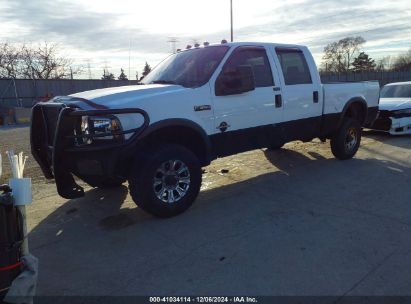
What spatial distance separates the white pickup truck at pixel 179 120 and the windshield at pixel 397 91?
521 centimetres

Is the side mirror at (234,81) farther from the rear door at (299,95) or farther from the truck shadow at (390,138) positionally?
the truck shadow at (390,138)

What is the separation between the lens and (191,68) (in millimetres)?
5270

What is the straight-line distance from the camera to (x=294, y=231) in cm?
407

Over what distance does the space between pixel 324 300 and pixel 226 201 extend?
96.2 inches

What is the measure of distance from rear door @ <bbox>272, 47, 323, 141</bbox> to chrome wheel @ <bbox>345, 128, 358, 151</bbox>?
3.15 feet

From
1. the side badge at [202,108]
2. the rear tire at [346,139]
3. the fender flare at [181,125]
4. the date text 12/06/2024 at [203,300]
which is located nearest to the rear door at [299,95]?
the rear tire at [346,139]

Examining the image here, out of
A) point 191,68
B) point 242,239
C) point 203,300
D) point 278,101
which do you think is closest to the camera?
point 203,300

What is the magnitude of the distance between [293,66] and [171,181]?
3.05 metres

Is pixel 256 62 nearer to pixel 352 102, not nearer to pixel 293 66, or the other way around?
pixel 293 66

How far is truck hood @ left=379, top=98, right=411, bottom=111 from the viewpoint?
954 cm

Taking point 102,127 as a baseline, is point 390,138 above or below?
below

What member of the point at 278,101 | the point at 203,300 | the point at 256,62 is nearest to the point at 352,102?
the point at 278,101

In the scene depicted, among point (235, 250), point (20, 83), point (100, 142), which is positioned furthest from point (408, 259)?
point (20, 83)

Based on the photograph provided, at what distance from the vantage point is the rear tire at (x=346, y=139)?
7168mm
